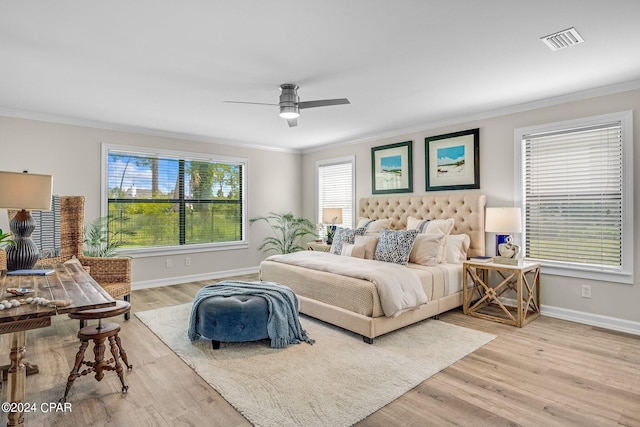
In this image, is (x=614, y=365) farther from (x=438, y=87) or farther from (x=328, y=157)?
(x=328, y=157)

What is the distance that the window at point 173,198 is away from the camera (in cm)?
541

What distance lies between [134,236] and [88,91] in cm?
244

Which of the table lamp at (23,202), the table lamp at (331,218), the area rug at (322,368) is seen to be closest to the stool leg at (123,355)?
the area rug at (322,368)

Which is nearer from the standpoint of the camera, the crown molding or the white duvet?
the white duvet

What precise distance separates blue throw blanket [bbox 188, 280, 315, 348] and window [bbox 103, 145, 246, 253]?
2699mm

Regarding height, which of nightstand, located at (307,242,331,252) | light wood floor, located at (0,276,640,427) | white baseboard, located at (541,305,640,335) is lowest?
light wood floor, located at (0,276,640,427)

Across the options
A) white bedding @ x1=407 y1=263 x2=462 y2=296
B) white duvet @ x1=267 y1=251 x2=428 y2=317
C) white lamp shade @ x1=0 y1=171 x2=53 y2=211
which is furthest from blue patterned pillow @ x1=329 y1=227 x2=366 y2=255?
white lamp shade @ x1=0 y1=171 x2=53 y2=211

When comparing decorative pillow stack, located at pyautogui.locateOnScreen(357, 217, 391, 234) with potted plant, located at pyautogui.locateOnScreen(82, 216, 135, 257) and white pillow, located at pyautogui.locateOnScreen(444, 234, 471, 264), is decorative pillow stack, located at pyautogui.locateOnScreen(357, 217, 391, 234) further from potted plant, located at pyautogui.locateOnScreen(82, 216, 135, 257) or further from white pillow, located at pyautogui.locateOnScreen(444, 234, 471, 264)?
potted plant, located at pyautogui.locateOnScreen(82, 216, 135, 257)

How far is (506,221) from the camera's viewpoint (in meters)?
3.97

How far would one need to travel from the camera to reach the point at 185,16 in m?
2.32

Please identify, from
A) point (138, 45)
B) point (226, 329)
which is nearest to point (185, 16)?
point (138, 45)

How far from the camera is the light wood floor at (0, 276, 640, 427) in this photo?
7.05 ft

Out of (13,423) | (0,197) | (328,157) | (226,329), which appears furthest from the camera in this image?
(328,157)

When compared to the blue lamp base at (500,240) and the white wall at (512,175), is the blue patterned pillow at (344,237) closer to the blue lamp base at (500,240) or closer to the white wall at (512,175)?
the white wall at (512,175)
